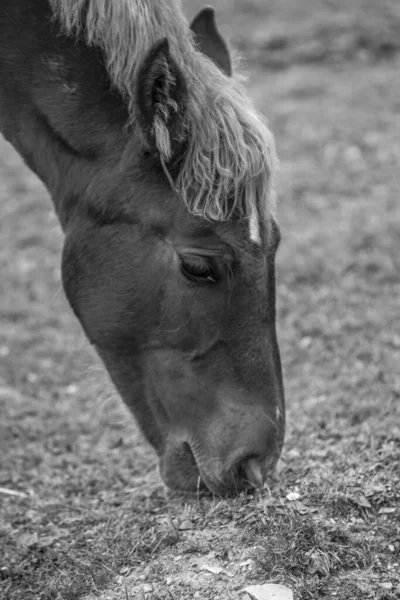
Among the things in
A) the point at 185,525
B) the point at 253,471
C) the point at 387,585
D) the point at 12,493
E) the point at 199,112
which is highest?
the point at 199,112

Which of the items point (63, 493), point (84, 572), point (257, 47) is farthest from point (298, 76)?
point (84, 572)

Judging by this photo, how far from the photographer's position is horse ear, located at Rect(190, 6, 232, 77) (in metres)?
4.09

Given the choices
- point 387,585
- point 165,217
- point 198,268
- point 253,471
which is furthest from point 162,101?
point 387,585

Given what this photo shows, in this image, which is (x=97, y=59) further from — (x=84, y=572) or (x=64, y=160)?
(x=84, y=572)

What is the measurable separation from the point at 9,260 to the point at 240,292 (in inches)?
193

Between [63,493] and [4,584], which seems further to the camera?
[63,493]

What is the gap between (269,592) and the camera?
2984 mm

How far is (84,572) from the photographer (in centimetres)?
343

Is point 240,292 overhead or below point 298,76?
overhead

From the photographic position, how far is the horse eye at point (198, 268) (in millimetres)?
3361

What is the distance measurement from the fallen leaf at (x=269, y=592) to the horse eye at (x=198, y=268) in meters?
1.16

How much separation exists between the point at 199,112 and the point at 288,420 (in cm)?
216

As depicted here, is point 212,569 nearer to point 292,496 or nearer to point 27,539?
point 292,496

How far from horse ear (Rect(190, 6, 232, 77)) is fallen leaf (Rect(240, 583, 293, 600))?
2.37 m
